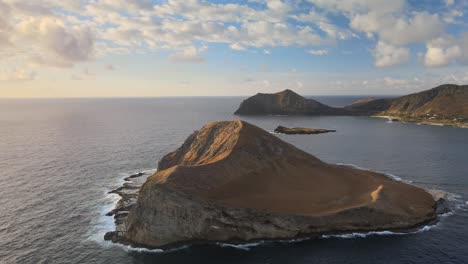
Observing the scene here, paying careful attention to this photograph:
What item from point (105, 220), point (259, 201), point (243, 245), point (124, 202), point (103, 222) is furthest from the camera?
point (124, 202)

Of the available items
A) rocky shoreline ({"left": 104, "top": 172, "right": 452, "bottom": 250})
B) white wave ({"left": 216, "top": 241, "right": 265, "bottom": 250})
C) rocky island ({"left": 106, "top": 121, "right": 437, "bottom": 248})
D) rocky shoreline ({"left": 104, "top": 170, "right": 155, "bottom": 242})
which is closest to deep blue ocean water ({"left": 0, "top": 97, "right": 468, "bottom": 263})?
white wave ({"left": 216, "top": 241, "right": 265, "bottom": 250})

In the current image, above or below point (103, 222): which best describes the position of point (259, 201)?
above

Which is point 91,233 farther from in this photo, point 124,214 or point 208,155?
point 208,155

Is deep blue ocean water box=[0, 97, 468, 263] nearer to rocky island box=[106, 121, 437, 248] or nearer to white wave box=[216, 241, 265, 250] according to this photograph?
white wave box=[216, 241, 265, 250]

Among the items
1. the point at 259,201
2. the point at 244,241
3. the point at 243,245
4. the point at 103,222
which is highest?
the point at 259,201

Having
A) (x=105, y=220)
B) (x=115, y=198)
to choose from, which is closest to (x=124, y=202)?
(x=115, y=198)

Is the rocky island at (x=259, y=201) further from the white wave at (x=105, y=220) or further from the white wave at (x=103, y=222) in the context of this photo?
the white wave at (x=103, y=222)

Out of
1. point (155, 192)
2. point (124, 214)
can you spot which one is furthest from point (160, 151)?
point (155, 192)

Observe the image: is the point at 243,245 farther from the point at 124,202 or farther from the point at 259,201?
the point at 124,202
